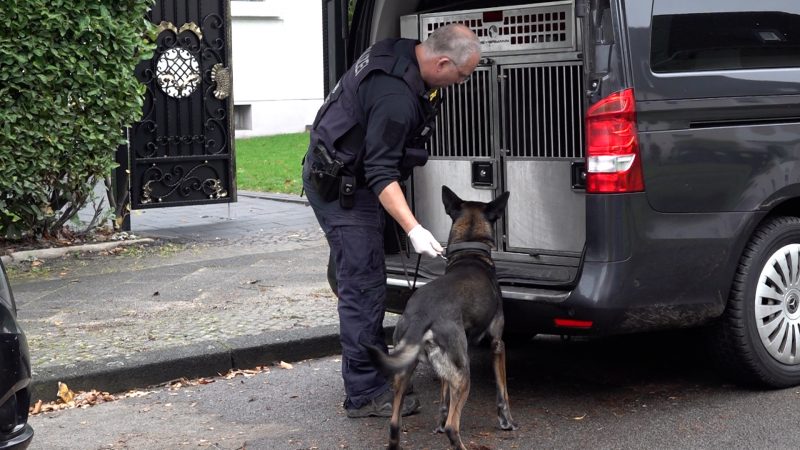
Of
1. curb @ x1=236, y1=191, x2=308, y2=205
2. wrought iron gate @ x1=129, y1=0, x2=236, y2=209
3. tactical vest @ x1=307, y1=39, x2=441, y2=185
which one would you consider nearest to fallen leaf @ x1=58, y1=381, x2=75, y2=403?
tactical vest @ x1=307, y1=39, x2=441, y2=185

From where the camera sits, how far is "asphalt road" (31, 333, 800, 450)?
5.24 metres

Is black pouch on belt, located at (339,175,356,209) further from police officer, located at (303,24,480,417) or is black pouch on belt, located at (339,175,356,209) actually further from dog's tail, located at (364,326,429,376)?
dog's tail, located at (364,326,429,376)

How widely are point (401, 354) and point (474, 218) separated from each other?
86cm

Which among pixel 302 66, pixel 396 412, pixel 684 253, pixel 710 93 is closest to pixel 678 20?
pixel 710 93

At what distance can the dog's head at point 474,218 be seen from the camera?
5.38 m

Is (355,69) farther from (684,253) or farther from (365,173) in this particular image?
(684,253)

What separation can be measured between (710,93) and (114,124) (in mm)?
5601

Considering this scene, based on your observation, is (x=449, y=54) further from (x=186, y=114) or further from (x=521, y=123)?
(x=186, y=114)

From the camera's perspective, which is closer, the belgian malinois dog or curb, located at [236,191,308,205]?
the belgian malinois dog

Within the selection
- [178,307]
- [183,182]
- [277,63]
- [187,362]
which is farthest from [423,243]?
[277,63]

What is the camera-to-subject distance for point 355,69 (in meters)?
5.47

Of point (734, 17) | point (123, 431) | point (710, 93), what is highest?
point (734, 17)

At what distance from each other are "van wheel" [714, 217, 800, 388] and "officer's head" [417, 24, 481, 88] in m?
1.52

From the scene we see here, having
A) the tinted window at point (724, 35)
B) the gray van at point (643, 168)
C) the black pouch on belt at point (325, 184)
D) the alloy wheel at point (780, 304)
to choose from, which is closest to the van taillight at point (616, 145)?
the gray van at point (643, 168)
